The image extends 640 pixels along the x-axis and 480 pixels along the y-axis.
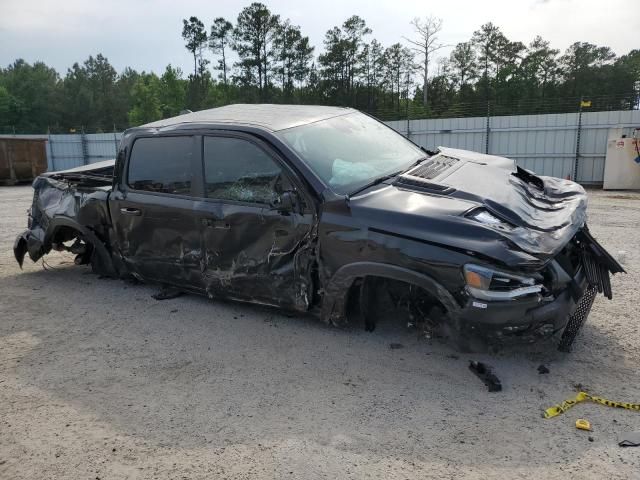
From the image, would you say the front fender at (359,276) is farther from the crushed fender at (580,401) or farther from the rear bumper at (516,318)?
the crushed fender at (580,401)

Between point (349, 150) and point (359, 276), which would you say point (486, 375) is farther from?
point (349, 150)

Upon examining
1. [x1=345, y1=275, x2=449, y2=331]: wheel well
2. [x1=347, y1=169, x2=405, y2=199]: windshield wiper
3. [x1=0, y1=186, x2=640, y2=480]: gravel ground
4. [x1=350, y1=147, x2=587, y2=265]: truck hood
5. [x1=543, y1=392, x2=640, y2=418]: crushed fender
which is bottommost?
[x1=0, y1=186, x2=640, y2=480]: gravel ground

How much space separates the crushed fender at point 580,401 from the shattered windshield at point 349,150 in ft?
6.16

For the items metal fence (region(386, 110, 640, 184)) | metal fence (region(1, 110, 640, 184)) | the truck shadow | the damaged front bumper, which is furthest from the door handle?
metal fence (region(386, 110, 640, 184))

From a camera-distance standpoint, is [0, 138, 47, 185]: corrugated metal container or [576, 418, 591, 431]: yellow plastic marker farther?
[0, 138, 47, 185]: corrugated metal container

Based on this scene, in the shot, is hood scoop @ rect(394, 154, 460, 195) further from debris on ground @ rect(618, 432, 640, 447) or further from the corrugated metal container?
the corrugated metal container

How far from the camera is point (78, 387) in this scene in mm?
3221

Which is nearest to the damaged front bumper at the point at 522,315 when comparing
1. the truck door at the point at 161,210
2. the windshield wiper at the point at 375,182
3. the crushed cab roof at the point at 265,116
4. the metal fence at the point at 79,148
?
the windshield wiper at the point at 375,182

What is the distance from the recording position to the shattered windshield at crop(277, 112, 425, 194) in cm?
366

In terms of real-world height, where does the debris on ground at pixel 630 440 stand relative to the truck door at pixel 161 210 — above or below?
below

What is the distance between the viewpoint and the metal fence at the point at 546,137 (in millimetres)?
15680

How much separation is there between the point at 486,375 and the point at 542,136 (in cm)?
1577

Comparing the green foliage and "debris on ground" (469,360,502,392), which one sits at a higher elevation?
the green foliage

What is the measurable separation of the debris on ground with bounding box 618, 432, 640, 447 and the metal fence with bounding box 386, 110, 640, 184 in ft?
50.5
